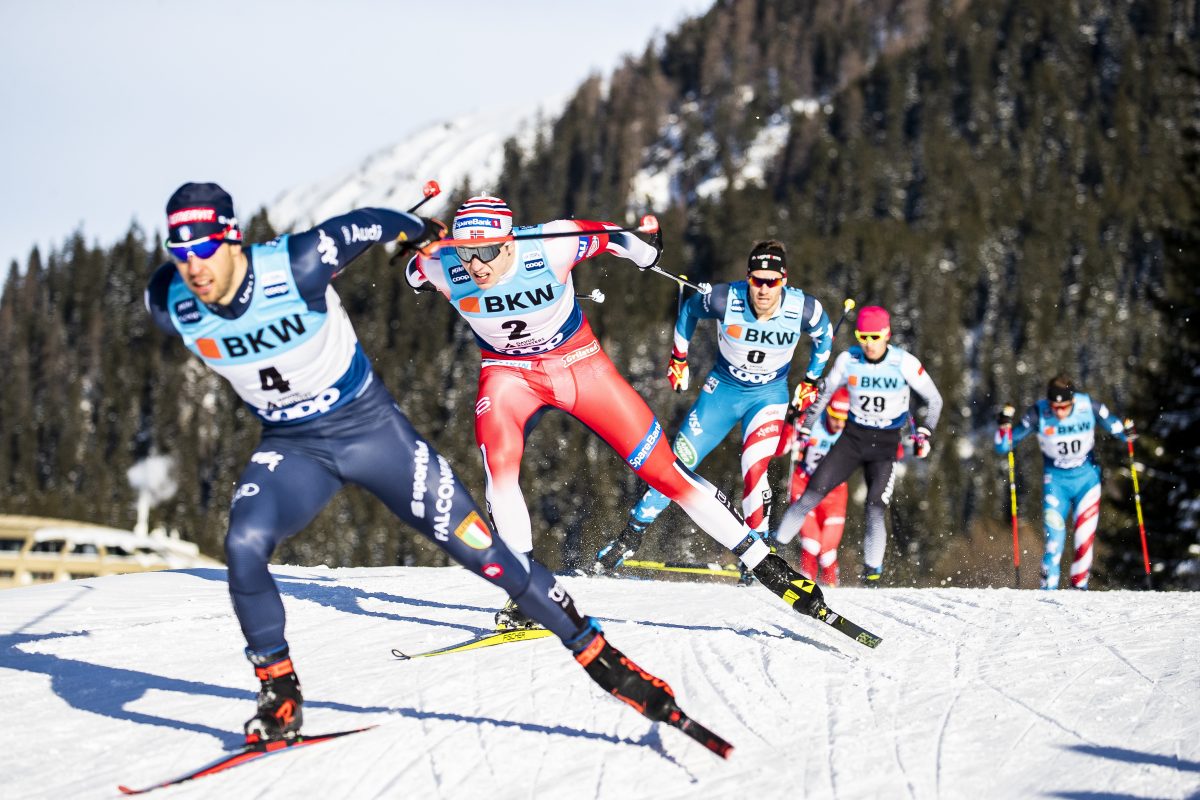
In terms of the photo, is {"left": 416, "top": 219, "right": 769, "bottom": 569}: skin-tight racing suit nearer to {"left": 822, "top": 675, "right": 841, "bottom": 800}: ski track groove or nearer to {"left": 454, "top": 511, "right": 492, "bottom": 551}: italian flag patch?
{"left": 822, "top": 675, "right": 841, "bottom": 800}: ski track groove

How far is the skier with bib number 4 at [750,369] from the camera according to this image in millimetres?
9320

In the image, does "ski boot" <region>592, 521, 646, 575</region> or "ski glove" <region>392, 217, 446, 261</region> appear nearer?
"ski glove" <region>392, 217, 446, 261</region>

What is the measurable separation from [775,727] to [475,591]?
14.5 ft

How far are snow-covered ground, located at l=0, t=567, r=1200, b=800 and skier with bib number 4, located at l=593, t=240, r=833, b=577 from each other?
1332mm

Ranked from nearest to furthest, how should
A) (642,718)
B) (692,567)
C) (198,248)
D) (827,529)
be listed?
(198,248), (642,718), (692,567), (827,529)

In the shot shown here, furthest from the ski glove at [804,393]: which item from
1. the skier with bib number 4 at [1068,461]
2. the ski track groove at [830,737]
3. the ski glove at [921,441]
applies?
the skier with bib number 4 at [1068,461]

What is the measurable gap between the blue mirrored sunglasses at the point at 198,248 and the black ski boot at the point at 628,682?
2.26 meters

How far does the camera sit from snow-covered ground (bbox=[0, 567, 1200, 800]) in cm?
491

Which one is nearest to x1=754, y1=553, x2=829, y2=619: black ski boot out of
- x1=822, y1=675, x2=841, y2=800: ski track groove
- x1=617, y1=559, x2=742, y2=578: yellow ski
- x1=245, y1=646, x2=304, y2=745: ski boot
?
x1=822, y1=675, x2=841, y2=800: ski track groove

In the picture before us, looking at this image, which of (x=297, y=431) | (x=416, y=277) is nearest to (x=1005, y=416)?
(x=416, y=277)

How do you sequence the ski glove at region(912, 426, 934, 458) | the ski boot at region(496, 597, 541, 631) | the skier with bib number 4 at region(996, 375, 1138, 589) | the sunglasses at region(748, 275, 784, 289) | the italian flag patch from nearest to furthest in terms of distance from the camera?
the italian flag patch, the ski boot at region(496, 597, 541, 631), the sunglasses at region(748, 275, 784, 289), the ski glove at region(912, 426, 934, 458), the skier with bib number 4 at region(996, 375, 1138, 589)

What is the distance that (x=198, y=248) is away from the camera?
16.5 ft

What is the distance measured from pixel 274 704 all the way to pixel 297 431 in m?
1.18

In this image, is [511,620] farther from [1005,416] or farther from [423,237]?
[1005,416]
